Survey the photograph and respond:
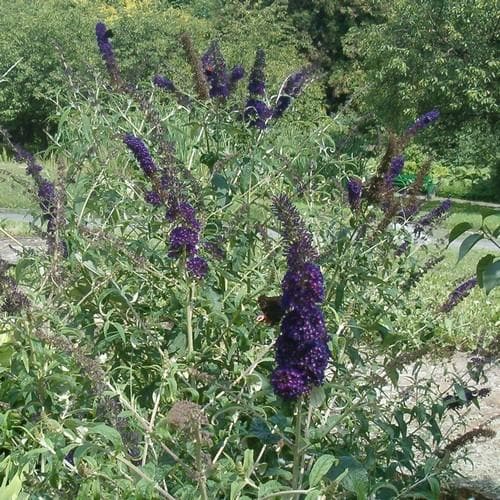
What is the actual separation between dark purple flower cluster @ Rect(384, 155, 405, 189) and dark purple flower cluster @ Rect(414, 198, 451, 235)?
58cm

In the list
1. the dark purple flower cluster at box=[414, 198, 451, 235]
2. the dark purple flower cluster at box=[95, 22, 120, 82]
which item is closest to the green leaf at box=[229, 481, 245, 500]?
the dark purple flower cluster at box=[414, 198, 451, 235]

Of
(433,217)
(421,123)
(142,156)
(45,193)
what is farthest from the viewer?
(433,217)

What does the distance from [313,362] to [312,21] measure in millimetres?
38983

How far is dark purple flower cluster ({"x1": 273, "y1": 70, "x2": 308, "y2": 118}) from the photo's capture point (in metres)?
3.20

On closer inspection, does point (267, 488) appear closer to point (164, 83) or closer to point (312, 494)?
point (312, 494)

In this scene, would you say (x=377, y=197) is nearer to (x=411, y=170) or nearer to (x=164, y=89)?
(x=164, y=89)

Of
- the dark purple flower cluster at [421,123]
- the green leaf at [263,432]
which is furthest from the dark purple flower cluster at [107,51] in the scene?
the green leaf at [263,432]

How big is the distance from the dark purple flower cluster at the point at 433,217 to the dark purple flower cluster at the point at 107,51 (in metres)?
1.16

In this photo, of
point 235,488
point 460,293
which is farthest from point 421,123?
point 235,488

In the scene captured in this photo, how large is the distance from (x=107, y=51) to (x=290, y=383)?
82.3 inches

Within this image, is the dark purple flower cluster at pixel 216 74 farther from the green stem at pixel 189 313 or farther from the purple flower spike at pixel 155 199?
the green stem at pixel 189 313

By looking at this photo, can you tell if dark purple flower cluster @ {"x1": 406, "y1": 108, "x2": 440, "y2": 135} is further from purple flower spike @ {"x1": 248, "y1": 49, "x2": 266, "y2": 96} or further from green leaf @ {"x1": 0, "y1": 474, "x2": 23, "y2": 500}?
green leaf @ {"x1": 0, "y1": 474, "x2": 23, "y2": 500}

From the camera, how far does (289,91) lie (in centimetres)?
330

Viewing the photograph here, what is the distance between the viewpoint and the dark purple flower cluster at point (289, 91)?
3.20m
